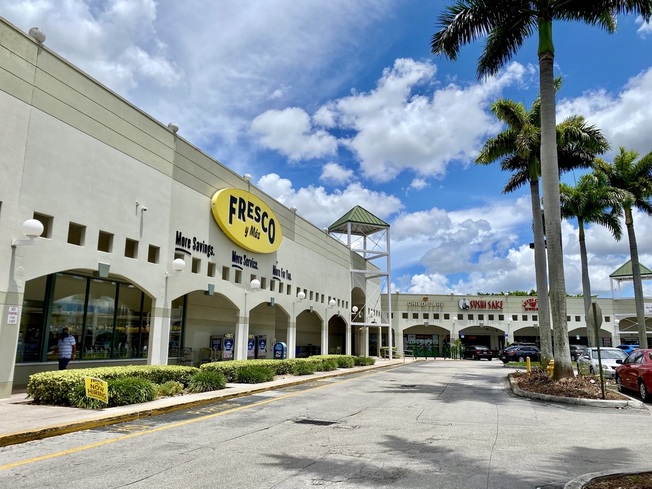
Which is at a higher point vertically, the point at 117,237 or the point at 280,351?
the point at 117,237

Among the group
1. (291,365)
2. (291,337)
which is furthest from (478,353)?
(291,365)

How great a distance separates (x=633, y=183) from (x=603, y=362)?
1614 cm

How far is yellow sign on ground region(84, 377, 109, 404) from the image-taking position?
10.7m

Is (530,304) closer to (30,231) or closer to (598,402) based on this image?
(598,402)

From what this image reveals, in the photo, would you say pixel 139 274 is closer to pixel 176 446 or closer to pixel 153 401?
pixel 153 401

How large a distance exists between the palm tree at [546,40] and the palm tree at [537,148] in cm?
465

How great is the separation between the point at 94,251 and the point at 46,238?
1712mm

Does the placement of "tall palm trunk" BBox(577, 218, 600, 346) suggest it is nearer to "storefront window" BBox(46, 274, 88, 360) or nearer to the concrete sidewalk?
the concrete sidewalk

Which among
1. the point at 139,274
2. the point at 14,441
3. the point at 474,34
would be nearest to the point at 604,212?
the point at 474,34

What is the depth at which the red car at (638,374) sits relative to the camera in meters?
14.8

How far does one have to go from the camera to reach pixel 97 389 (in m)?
10.7

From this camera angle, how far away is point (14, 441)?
782 centimetres

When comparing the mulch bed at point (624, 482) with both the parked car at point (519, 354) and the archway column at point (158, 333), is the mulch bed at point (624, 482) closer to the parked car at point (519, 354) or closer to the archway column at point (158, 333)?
the archway column at point (158, 333)

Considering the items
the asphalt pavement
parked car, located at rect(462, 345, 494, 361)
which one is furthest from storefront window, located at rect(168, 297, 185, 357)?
parked car, located at rect(462, 345, 494, 361)
